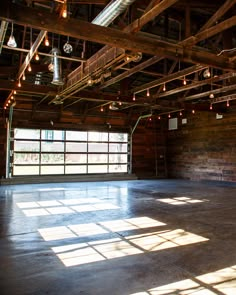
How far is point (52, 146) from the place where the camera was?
35.9 ft

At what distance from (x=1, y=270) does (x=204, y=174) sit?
32.7 ft

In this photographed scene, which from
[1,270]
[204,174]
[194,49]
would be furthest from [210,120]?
[1,270]

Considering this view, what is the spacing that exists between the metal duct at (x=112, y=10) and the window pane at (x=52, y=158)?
790cm

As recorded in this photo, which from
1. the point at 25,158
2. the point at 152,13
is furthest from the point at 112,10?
the point at 25,158

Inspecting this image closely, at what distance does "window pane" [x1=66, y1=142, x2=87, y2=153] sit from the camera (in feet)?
36.8

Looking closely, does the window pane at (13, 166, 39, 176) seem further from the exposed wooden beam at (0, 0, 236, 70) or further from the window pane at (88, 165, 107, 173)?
the exposed wooden beam at (0, 0, 236, 70)

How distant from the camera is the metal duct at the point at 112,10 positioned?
10.3 ft

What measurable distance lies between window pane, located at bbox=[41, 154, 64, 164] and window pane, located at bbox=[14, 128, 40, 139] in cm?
87

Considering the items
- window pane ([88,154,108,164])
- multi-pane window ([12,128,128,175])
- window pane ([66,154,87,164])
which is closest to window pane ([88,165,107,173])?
multi-pane window ([12,128,128,175])

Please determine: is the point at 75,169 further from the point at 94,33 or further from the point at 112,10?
the point at 112,10

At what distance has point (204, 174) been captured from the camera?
11297 millimetres

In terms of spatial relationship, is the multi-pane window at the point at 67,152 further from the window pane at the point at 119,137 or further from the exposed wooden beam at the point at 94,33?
the exposed wooden beam at the point at 94,33

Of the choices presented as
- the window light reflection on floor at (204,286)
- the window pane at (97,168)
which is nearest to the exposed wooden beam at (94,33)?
the window light reflection on floor at (204,286)

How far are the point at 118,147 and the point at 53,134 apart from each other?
309cm
